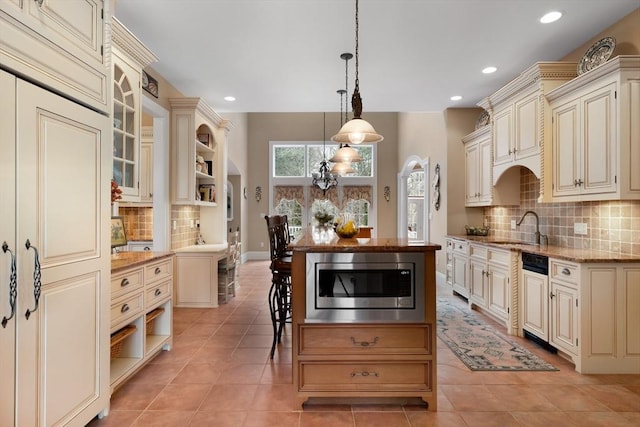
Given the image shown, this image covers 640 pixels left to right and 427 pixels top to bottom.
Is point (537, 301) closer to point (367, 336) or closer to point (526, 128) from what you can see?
point (526, 128)

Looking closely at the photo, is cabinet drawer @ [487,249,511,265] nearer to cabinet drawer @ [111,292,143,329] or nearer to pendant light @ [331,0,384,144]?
pendant light @ [331,0,384,144]

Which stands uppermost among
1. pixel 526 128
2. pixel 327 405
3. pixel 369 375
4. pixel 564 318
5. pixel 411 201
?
pixel 526 128

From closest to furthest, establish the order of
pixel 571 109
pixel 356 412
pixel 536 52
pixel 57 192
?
pixel 57 192, pixel 356 412, pixel 571 109, pixel 536 52

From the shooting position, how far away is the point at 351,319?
226cm

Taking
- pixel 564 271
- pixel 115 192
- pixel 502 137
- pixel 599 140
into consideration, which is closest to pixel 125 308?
pixel 115 192

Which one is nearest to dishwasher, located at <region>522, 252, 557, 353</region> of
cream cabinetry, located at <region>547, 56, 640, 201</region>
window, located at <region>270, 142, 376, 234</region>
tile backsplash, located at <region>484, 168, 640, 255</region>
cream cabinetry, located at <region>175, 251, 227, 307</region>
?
tile backsplash, located at <region>484, 168, 640, 255</region>

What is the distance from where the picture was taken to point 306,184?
10055 mm

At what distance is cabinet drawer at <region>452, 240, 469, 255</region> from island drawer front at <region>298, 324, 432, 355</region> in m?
A: 2.77

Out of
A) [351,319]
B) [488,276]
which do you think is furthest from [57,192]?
[488,276]

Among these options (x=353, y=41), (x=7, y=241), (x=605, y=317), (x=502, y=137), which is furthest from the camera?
(x=502, y=137)

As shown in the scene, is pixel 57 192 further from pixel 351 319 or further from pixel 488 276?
pixel 488 276

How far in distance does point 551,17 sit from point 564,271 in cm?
216

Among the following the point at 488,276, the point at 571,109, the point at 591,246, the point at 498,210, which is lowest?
the point at 488,276

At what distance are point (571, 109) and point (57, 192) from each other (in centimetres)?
399
